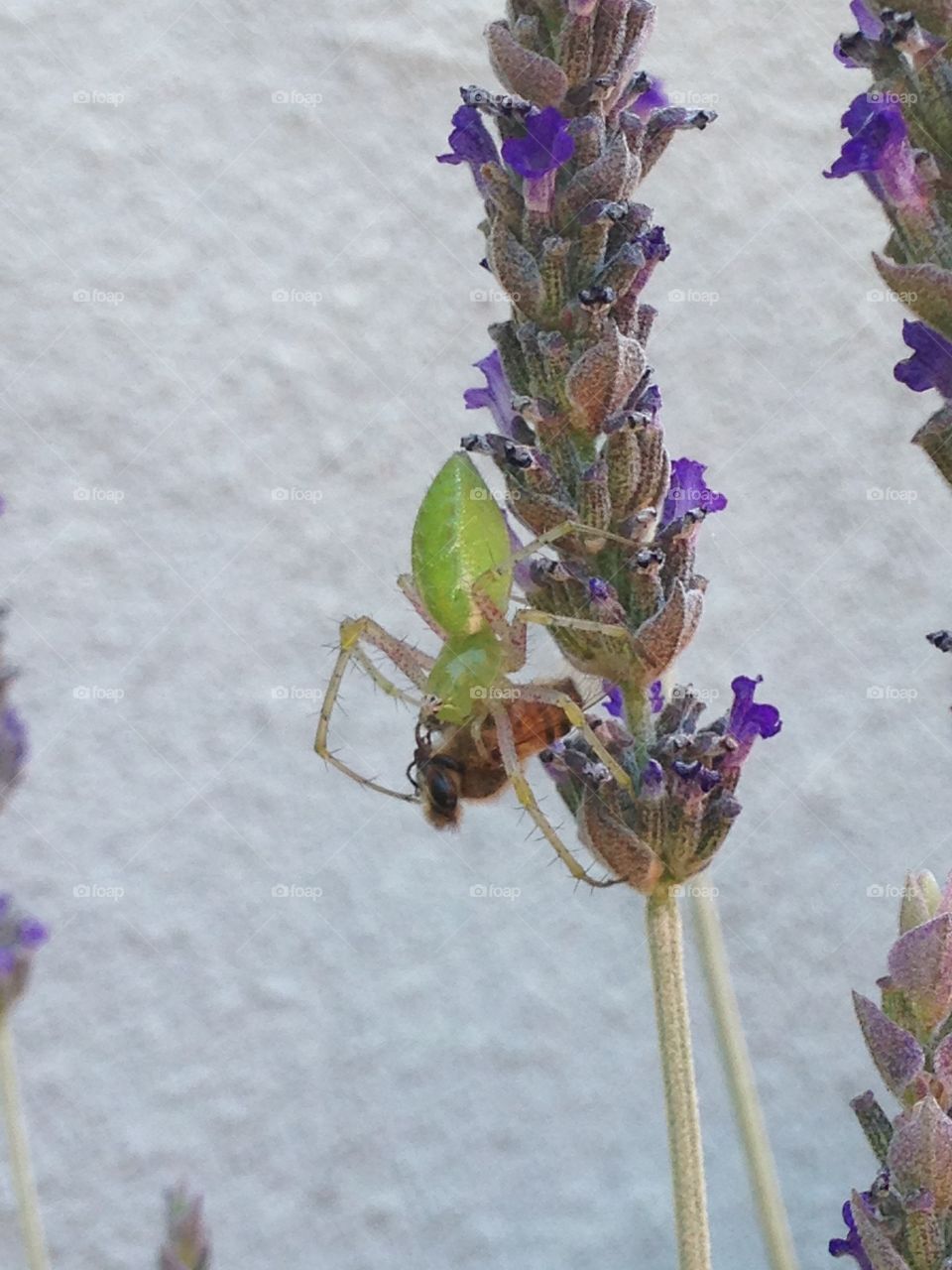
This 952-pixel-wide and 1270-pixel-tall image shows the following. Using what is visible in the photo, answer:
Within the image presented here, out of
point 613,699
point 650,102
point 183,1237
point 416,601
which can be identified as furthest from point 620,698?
point 183,1237

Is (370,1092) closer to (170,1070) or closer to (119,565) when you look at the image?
(170,1070)

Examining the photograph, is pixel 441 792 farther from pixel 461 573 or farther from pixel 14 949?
pixel 14 949

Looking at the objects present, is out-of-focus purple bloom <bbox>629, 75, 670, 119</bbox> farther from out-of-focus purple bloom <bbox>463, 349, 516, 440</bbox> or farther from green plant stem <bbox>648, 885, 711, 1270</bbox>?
green plant stem <bbox>648, 885, 711, 1270</bbox>

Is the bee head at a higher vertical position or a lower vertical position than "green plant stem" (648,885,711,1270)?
higher

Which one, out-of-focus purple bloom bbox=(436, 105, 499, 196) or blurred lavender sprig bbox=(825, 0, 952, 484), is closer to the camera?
blurred lavender sprig bbox=(825, 0, 952, 484)

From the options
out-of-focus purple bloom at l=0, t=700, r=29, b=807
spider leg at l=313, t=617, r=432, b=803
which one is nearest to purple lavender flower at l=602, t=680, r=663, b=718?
spider leg at l=313, t=617, r=432, b=803

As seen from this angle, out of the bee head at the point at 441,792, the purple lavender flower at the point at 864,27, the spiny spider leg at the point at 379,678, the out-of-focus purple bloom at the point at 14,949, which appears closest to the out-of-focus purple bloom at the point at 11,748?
the out-of-focus purple bloom at the point at 14,949
